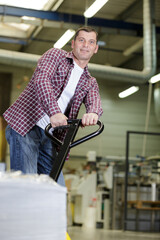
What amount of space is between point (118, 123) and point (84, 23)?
6.83 m

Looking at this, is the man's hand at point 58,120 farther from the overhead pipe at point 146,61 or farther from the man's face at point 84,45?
the overhead pipe at point 146,61

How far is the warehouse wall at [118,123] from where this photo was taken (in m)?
15.6

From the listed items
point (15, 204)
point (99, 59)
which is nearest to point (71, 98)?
point (15, 204)

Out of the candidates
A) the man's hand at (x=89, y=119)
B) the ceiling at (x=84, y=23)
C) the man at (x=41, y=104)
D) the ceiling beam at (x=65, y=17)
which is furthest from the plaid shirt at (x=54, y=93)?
the ceiling beam at (x=65, y=17)

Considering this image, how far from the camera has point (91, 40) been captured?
199 centimetres

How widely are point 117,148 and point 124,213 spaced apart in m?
8.06

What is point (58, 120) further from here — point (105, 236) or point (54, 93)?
point (105, 236)

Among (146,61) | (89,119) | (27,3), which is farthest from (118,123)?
(89,119)

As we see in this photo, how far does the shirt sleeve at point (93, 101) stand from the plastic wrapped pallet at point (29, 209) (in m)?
1.02

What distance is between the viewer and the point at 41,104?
1829 mm

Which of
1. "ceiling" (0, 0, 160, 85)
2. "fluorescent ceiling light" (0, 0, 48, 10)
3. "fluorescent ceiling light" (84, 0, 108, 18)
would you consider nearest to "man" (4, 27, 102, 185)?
"fluorescent ceiling light" (84, 0, 108, 18)

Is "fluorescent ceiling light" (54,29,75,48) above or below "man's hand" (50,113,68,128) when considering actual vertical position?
above

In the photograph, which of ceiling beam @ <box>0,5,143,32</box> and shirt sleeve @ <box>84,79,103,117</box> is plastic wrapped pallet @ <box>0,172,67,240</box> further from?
ceiling beam @ <box>0,5,143,32</box>

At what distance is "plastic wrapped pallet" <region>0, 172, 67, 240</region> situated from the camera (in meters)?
0.88
